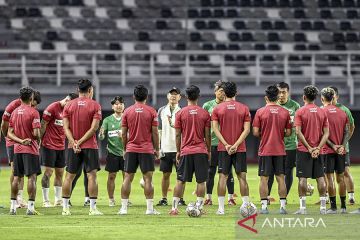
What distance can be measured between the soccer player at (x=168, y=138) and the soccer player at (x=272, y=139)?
2.93m

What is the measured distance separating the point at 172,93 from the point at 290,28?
81.6 ft

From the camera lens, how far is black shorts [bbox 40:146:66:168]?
19641mm

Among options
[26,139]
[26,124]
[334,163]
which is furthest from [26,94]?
[334,163]

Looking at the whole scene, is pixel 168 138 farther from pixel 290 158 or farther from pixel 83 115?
pixel 83 115

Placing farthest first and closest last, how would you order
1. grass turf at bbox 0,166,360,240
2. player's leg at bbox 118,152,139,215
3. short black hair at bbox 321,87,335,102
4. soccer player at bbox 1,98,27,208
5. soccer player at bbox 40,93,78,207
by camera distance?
soccer player at bbox 40,93,78,207
soccer player at bbox 1,98,27,208
short black hair at bbox 321,87,335,102
player's leg at bbox 118,152,139,215
grass turf at bbox 0,166,360,240

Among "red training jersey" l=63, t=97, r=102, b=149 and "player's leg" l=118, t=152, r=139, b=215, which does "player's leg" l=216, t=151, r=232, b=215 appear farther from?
"red training jersey" l=63, t=97, r=102, b=149

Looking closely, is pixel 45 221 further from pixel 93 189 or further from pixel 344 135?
pixel 344 135

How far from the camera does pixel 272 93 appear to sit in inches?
680

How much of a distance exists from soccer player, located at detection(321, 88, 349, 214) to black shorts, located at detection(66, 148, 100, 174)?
341 cm

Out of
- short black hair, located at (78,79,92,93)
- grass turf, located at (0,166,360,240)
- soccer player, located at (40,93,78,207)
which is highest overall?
short black hair, located at (78,79,92,93)

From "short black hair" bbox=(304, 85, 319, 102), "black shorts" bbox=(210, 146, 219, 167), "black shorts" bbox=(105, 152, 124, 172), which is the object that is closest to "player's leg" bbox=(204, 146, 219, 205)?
"black shorts" bbox=(210, 146, 219, 167)

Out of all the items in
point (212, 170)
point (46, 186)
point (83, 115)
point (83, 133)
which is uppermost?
point (83, 115)

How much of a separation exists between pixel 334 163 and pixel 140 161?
293 centimetres

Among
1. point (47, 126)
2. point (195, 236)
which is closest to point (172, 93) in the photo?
point (47, 126)
